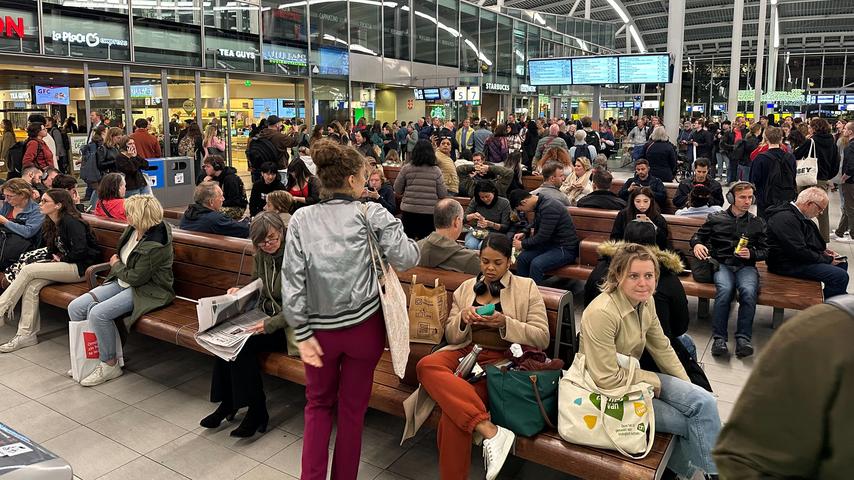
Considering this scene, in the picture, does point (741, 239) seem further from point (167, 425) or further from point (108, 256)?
point (108, 256)

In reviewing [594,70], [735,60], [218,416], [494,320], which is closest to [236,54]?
[594,70]

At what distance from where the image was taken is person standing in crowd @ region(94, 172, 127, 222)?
639 centimetres

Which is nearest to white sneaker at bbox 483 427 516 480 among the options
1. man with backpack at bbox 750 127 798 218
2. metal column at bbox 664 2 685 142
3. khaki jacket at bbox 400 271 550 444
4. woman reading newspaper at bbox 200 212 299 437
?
khaki jacket at bbox 400 271 550 444

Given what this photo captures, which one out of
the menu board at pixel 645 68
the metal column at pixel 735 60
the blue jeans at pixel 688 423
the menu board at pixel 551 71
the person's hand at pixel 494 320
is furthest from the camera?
the metal column at pixel 735 60

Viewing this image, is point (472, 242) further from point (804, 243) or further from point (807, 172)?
point (807, 172)

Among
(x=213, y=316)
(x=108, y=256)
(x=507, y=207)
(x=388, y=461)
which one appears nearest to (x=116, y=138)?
(x=108, y=256)

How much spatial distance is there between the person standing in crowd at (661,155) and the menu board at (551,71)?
7269 millimetres

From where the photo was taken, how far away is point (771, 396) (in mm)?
1144

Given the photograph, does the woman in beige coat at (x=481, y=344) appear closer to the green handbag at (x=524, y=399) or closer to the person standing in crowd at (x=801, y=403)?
the green handbag at (x=524, y=399)

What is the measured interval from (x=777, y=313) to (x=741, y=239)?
90cm

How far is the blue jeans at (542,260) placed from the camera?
611cm

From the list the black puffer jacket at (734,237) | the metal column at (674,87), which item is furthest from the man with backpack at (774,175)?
the metal column at (674,87)

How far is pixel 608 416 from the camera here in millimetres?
2932

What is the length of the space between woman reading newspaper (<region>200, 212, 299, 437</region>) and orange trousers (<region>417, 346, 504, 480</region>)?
1165 millimetres
